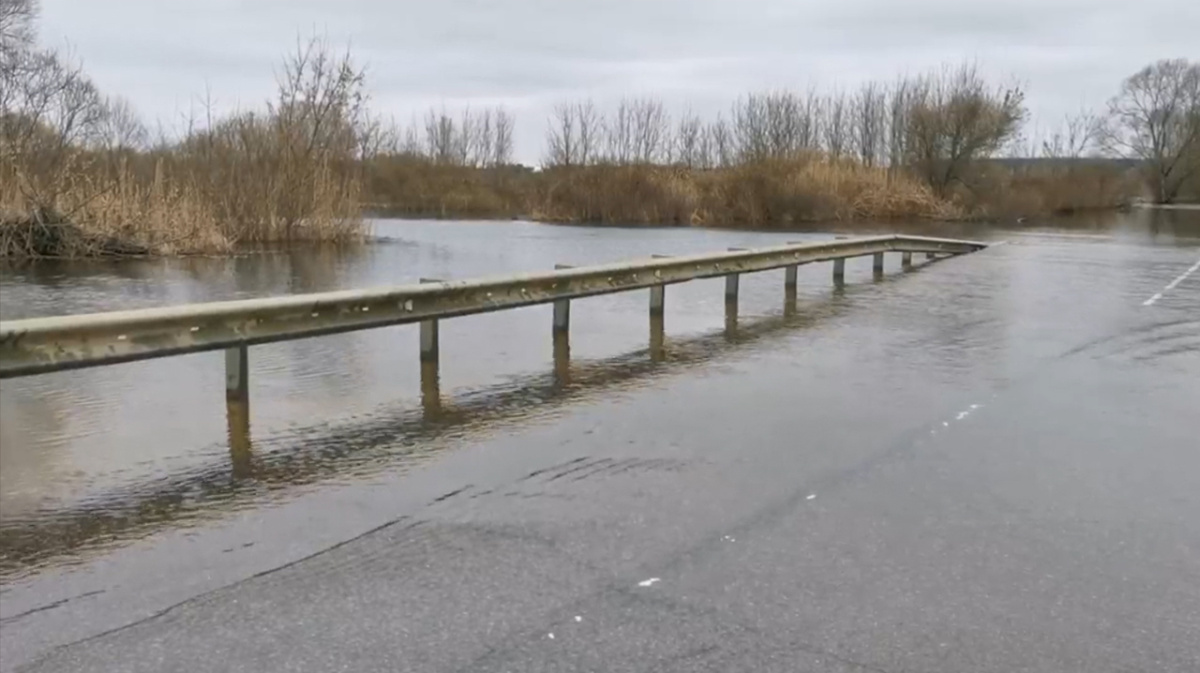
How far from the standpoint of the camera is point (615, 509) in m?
5.89

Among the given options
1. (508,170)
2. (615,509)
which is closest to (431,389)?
(615,509)

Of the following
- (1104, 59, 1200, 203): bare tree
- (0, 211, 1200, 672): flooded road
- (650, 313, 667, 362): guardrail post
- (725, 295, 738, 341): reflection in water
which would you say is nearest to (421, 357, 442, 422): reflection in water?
(0, 211, 1200, 672): flooded road

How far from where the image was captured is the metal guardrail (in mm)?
6688

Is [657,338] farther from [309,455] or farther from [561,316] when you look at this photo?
[309,455]

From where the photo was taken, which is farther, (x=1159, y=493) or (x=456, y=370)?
(x=456, y=370)

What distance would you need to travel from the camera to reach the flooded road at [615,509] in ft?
13.9

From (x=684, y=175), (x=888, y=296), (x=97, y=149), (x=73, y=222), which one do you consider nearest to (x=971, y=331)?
(x=888, y=296)

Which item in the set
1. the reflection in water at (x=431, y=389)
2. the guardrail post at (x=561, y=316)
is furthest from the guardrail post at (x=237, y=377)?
the guardrail post at (x=561, y=316)

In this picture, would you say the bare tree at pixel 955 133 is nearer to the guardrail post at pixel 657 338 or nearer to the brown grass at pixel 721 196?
the brown grass at pixel 721 196

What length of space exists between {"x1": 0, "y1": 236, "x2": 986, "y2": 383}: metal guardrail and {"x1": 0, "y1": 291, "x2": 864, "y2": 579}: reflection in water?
23.2 inches

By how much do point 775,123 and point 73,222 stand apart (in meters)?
57.2

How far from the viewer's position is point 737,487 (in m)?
6.36

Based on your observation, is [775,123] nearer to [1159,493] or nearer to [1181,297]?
[1181,297]

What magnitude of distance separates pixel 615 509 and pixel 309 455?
2.22 meters
